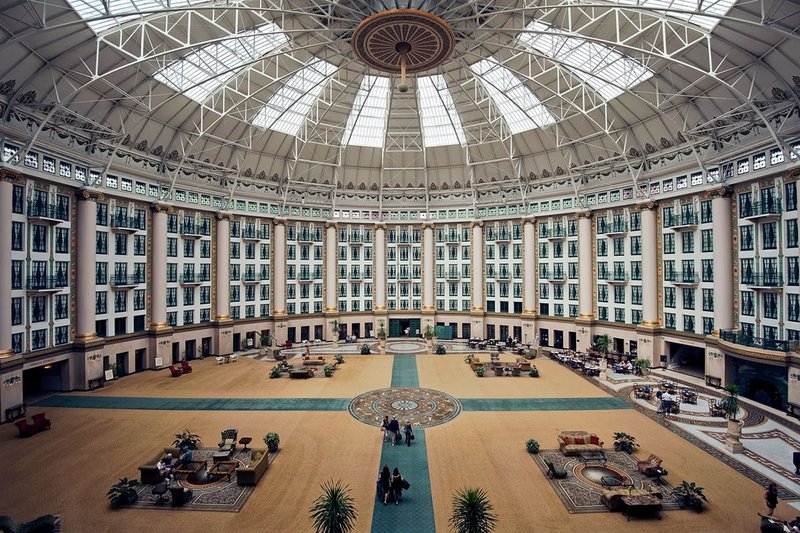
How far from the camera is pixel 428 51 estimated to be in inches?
1089

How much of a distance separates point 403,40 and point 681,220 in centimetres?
3083

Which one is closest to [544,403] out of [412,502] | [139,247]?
[412,502]

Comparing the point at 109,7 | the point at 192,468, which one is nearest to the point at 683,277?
the point at 192,468

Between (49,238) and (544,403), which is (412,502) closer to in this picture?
(544,403)

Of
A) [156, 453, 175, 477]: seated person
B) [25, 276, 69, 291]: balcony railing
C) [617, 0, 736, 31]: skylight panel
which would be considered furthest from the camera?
[25, 276, 69, 291]: balcony railing

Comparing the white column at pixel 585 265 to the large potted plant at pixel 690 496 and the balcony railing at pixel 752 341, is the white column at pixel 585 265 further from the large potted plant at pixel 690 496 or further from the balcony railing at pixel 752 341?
the large potted plant at pixel 690 496

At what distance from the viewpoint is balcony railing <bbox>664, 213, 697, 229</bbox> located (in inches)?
1413

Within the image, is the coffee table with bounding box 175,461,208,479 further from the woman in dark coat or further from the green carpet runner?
the woman in dark coat

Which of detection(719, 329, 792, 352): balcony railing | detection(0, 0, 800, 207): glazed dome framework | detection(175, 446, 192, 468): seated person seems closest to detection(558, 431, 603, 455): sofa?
detection(719, 329, 792, 352): balcony railing

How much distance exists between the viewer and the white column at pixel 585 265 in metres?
45.0

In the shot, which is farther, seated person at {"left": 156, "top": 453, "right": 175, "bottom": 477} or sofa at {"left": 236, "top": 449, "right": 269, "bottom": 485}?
seated person at {"left": 156, "top": 453, "right": 175, "bottom": 477}

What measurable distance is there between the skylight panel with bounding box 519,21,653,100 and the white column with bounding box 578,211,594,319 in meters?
14.3

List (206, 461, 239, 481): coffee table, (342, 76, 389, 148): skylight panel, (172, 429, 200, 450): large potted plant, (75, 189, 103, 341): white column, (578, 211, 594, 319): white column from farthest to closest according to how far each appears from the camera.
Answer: (578, 211, 594, 319): white column
(342, 76, 389, 148): skylight panel
(75, 189, 103, 341): white column
(172, 429, 200, 450): large potted plant
(206, 461, 239, 481): coffee table

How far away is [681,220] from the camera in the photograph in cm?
3691
